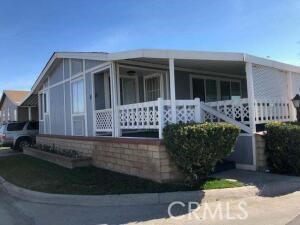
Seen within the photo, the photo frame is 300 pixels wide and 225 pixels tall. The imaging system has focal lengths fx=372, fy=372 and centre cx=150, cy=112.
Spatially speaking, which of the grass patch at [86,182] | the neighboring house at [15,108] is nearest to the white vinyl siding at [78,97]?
the grass patch at [86,182]

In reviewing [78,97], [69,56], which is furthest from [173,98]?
[69,56]

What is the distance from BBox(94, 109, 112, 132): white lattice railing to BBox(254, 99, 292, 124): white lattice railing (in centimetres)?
478

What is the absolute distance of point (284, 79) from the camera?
1305 centimetres

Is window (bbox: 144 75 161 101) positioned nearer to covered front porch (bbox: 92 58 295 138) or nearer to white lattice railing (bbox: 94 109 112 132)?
covered front porch (bbox: 92 58 295 138)

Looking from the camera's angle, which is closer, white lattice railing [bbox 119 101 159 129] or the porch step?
white lattice railing [bbox 119 101 159 129]

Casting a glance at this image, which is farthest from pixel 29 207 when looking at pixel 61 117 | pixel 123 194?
pixel 61 117

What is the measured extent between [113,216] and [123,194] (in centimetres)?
109

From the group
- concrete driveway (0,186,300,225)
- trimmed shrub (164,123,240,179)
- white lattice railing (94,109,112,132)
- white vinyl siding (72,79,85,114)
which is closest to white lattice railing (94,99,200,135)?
trimmed shrub (164,123,240,179)

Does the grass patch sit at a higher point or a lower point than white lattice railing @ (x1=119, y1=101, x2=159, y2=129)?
lower

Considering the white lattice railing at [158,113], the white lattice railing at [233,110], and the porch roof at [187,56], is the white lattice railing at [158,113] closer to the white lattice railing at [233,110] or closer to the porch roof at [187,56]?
the porch roof at [187,56]

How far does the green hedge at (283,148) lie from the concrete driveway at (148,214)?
179cm

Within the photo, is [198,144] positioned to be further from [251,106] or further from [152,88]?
[152,88]

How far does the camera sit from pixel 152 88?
15383 millimetres

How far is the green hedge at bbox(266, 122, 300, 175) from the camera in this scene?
9.93 meters
